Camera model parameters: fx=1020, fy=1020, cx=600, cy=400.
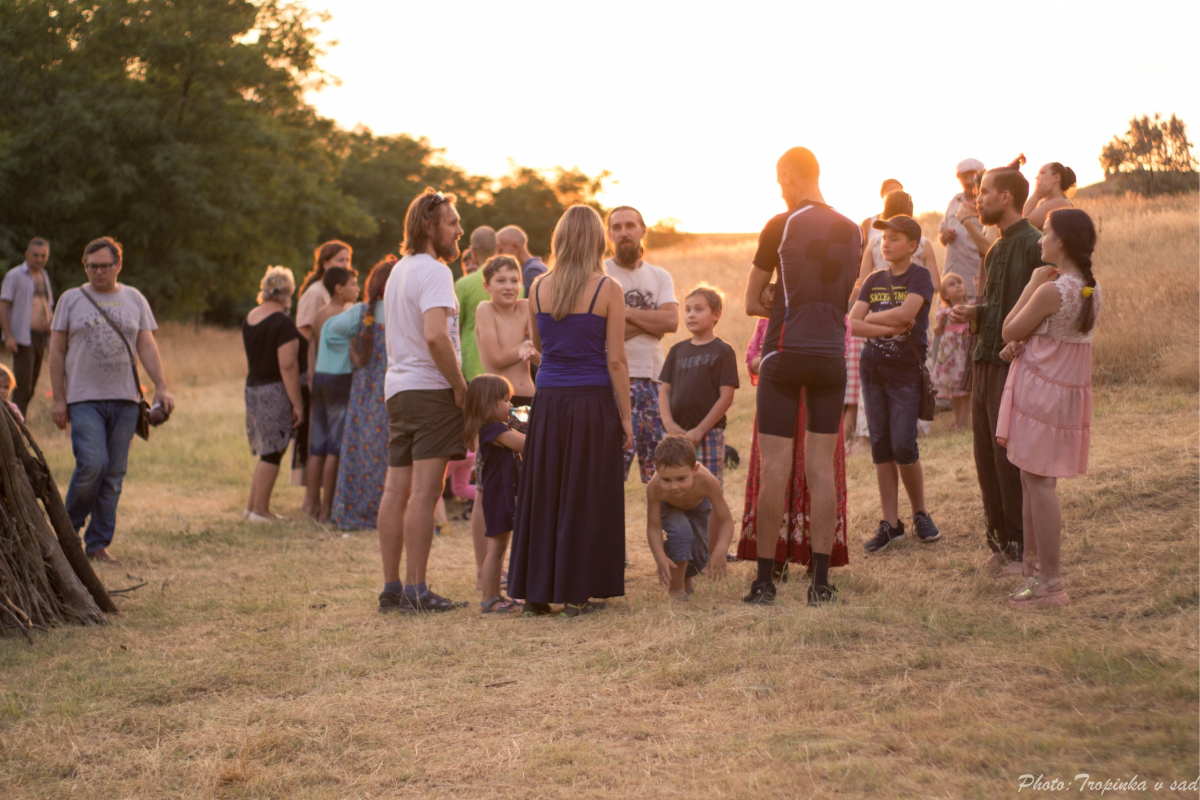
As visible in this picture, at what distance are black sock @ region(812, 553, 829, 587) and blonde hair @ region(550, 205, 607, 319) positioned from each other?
1.66 m

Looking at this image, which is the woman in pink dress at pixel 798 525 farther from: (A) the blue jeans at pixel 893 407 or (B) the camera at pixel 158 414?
(B) the camera at pixel 158 414

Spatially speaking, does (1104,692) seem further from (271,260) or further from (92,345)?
(271,260)

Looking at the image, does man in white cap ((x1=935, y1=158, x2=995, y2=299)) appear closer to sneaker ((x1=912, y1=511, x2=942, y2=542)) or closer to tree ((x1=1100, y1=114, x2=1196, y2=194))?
sneaker ((x1=912, y1=511, x2=942, y2=542))

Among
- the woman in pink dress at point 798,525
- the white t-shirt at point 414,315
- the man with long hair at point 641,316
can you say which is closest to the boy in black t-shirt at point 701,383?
the man with long hair at point 641,316

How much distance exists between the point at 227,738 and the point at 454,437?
82.4 inches

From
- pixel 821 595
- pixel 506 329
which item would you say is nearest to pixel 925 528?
pixel 821 595

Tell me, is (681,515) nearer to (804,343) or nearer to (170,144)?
(804,343)

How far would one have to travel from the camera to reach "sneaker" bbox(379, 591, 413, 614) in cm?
531

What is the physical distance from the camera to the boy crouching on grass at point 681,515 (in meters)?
5.23

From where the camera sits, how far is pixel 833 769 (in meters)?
2.93

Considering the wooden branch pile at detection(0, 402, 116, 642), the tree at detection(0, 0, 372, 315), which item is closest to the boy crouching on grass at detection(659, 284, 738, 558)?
the wooden branch pile at detection(0, 402, 116, 642)

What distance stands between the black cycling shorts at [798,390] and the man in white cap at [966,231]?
2.18m

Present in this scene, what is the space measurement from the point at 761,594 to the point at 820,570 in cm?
30

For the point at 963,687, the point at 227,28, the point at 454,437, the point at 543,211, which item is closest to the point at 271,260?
the point at 227,28
